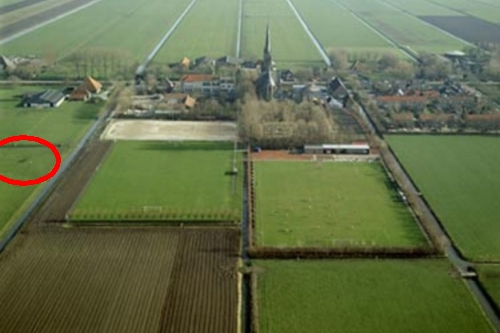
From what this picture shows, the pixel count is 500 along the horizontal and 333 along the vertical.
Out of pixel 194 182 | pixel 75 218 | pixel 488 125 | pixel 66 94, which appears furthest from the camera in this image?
pixel 66 94

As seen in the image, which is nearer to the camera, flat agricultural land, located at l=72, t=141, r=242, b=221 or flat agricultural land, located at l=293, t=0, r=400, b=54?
flat agricultural land, located at l=72, t=141, r=242, b=221

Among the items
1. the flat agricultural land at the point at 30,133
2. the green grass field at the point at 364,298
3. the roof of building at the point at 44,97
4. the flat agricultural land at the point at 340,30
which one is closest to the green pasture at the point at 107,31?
the roof of building at the point at 44,97

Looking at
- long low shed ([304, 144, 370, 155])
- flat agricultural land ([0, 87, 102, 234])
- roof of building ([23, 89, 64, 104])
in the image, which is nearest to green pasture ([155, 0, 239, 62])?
roof of building ([23, 89, 64, 104])

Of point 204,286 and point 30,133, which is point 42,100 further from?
point 204,286

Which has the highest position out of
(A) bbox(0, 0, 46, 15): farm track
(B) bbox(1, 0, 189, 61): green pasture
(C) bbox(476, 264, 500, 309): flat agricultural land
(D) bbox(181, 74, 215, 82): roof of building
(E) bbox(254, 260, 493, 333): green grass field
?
(C) bbox(476, 264, 500, 309): flat agricultural land

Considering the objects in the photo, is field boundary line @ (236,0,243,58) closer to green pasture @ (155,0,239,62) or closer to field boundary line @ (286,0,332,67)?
green pasture @ (155,0,239,62)

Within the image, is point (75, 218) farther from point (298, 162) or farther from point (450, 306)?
point (450, 306)

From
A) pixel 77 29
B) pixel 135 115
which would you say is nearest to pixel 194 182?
pixel 135 115
